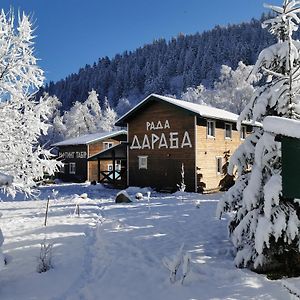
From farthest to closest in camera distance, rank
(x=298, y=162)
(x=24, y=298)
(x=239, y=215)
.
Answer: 1. (x=239, y=215)
2. (x=24, y=298)
3. (x=298, y=162)

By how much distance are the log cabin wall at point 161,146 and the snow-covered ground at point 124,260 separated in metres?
10.6

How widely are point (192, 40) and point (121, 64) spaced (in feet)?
121

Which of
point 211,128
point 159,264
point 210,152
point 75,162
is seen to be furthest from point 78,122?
point 159,264

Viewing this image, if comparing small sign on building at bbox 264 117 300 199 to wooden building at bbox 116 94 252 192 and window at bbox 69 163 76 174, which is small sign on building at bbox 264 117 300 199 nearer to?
wooden building at bbox 116 94 252 192

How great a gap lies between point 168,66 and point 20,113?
142912 mm

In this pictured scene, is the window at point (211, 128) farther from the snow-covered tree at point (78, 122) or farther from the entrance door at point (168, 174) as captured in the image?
the snow-covered tree at point (78, 122)

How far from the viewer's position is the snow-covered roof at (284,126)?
4023mm

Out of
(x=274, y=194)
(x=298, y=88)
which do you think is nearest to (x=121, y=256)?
(x=274, y=194)

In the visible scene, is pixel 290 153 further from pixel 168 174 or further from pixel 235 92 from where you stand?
pixel 235 92

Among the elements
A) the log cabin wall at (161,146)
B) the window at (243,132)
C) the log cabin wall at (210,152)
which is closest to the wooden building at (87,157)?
the log cabin wall at (161,146)

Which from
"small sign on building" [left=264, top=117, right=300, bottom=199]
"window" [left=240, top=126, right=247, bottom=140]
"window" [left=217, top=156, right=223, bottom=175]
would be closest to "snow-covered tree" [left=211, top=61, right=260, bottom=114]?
"window" [left=240, top=126, right=247, bottom=140]

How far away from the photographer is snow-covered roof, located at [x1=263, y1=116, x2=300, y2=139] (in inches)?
158

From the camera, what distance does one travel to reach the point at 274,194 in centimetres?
690

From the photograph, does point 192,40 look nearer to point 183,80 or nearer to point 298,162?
point 183,80
